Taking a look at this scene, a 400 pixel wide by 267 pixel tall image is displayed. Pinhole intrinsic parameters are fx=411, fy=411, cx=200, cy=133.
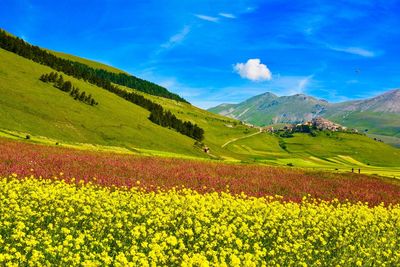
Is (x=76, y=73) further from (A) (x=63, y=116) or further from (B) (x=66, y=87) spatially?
(A) (x=63, y=116)

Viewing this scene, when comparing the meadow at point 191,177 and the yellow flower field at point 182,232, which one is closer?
the yellow flower field at point 182,232

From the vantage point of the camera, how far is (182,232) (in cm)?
1343

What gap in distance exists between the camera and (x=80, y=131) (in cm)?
9231

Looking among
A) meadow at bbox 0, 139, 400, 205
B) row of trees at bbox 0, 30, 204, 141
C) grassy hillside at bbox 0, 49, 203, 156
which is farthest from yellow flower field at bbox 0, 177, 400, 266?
row of trees at bbox 0, 30, 204, 141

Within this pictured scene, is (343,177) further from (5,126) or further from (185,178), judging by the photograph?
(5,126)

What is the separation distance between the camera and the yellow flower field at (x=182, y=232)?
11625mm

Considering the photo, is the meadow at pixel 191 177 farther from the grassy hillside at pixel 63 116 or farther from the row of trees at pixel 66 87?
the row of trees at pixel 66 87

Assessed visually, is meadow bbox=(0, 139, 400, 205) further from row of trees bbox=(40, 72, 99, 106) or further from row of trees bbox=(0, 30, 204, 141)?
row of trees bbox=(0, 30, 204, 141)

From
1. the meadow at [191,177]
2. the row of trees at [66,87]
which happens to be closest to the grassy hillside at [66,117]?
the row of trees at [66,87]

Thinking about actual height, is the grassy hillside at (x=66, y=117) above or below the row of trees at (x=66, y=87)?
below

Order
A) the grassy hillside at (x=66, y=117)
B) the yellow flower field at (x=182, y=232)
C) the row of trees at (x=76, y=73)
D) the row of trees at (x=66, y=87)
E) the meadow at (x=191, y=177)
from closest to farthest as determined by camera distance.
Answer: the yellow flower field at (x=182, y=232), the meadow at (x=191, y=177), the grassy hillside at (x=66, y=117), the row of trees at (x=66, y=87), the row of trees at (x=76, y=73)

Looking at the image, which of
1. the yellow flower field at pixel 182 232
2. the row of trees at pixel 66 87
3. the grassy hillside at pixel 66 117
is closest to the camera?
the yellow flower field at pixel 182 232

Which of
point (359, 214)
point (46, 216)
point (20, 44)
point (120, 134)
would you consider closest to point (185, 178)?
point (359, 214)

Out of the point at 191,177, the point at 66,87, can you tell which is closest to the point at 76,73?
the point at 66,87
